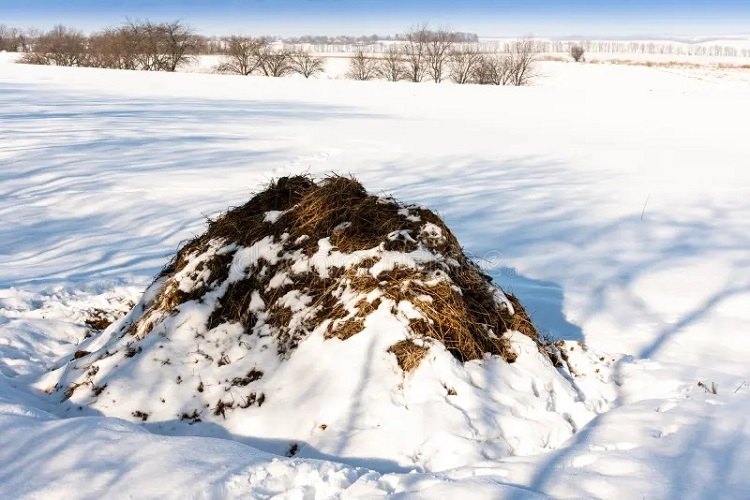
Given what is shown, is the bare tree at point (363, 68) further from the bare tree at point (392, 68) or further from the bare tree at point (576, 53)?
the bare tree at point (576, 53)

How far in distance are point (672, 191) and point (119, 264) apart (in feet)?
30.7

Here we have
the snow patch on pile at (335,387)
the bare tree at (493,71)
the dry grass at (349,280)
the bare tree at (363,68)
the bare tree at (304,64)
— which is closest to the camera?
Answer: the snow patch on pile at (335,387)

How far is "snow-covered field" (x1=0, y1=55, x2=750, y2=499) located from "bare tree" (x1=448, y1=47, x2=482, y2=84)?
30716 mm

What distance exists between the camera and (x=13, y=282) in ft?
21.5

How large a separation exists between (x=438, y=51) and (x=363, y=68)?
7.54 m

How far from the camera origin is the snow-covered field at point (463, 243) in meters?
2.74

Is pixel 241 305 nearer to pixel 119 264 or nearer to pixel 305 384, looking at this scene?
pixel 305 384

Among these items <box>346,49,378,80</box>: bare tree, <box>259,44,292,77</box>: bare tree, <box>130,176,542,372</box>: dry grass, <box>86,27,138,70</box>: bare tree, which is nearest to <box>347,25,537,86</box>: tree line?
<box>346,49,378,80</box>: bare tree

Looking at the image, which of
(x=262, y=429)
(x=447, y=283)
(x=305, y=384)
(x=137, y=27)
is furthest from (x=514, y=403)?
(x=137, y=27)

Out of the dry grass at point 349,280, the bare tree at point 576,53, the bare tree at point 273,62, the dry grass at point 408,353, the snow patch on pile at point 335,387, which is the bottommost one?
the snow patch on pile at point 335,387

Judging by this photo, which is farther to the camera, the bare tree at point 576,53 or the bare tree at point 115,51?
the bare tree at point 576,53

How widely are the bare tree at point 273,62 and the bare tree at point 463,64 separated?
15.6m

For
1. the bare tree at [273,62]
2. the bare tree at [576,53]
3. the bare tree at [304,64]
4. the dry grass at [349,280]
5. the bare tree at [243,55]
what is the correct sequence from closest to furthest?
the dry grass at [349,280]
the bare tree at [243,55]
the bare tree at [273,62]
the bare tree at [304,64]
the bare tree at [576,53]

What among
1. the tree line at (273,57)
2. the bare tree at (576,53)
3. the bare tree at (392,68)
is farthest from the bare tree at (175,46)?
the bare tree at (576,53)
